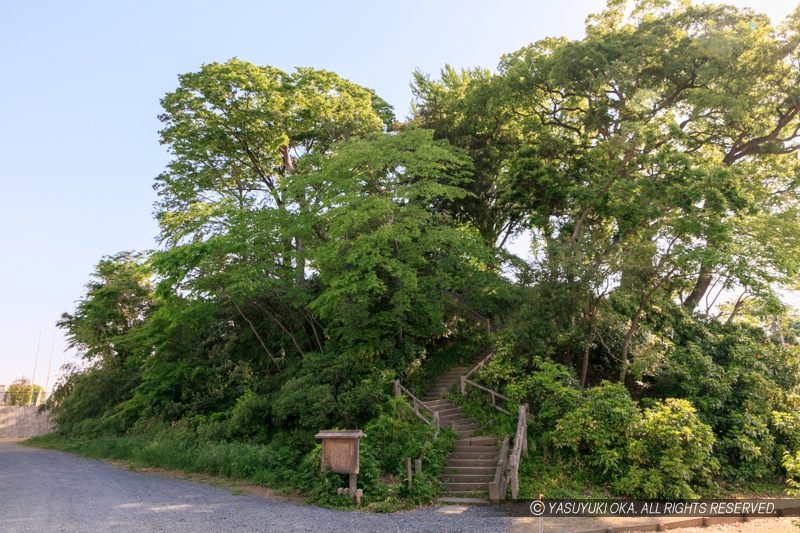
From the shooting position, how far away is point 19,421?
35812 mm

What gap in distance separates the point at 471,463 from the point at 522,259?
6.63 m

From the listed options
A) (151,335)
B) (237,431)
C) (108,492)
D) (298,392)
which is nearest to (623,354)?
(298,392)

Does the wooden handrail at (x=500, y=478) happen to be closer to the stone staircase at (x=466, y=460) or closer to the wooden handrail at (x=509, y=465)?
the wooden handrail at (x=509, y=465)

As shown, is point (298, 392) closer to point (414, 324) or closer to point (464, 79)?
point (414, 324)

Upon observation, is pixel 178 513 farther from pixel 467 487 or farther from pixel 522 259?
→ pixel 522 259

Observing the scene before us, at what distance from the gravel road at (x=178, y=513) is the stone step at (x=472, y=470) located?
5.34ft

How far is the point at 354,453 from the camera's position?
33.3 feet

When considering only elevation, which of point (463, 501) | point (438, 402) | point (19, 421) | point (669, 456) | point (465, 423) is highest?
point (438, 402)

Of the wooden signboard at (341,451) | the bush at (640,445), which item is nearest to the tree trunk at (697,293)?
the bush at (640,445)

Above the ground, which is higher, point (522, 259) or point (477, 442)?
point (522, 259)

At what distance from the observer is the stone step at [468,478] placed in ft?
36.5

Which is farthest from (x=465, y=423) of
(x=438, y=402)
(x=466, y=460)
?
(x=466, y=460)

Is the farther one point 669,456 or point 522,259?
point 522,259

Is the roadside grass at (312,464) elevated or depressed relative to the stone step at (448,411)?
depressed
